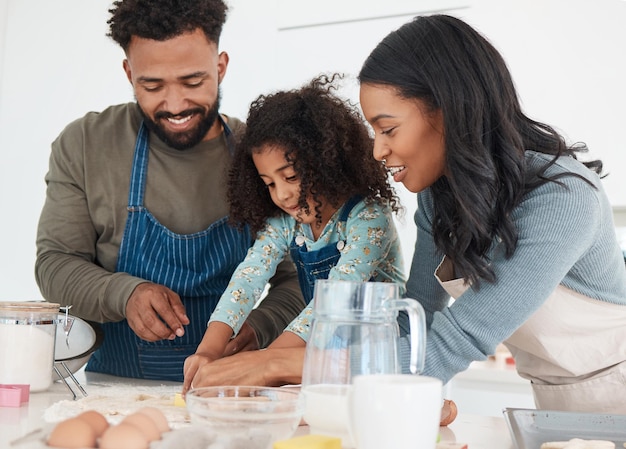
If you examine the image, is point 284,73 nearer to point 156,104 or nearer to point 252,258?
point 156,104

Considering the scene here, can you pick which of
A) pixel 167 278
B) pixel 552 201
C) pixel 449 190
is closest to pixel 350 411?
pixel 552 201

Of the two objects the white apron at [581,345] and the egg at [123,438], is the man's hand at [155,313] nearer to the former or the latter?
the white apron at [581,345]

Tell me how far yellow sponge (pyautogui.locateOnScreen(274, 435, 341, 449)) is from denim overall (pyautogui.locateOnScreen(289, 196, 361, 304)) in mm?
794

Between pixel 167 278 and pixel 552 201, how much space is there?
0.94 meters

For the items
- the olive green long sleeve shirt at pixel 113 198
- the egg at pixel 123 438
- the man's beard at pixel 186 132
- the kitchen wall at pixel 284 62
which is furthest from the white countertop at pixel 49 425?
the kitchen wall at pixel 284 62

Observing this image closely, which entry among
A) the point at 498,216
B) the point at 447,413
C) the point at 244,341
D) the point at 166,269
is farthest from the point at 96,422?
the point at 166,269

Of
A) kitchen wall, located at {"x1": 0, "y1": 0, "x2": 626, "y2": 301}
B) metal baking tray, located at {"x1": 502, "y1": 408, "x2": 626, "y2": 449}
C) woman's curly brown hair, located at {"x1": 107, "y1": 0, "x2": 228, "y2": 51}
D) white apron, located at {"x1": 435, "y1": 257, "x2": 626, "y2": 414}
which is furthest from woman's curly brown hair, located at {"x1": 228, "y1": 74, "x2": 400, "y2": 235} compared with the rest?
kitchen wall, located at {"x1": 0, "y1": 0, "x2": 626, "y2": 301}

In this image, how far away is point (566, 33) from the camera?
242 cm

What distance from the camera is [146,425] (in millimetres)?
691

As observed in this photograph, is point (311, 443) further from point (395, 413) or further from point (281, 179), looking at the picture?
point (281, 179)

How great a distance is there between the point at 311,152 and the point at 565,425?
76 cm

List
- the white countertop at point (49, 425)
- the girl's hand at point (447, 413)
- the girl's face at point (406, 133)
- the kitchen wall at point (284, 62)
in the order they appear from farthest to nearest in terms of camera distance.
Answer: the kitchen wall at point (284, 62)
the girl's face at point (406, 133)
the girl's hand at point (447, 413)
the white countertop at point (49, 425)

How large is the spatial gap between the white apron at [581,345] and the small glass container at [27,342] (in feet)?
2.15

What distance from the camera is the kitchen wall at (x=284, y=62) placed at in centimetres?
239
